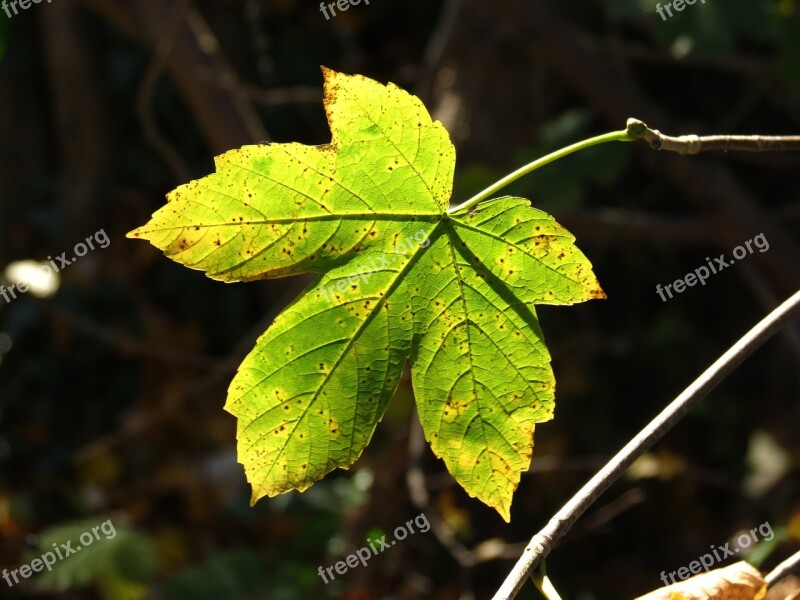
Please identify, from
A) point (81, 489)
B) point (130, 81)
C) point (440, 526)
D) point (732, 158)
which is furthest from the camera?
point (130, 81)

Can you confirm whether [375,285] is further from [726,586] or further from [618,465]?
[726,586]

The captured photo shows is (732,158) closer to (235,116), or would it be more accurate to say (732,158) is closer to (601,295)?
(235,116)

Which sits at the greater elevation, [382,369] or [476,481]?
[382,369]

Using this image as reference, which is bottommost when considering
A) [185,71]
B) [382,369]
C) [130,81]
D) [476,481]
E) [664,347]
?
[664,347]

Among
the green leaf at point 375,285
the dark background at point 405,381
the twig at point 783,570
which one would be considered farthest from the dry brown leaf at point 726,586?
the dark background at point 405,381

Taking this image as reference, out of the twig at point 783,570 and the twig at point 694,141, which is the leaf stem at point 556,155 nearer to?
the twig at point 694,141

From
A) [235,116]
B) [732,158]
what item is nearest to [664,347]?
[732,158]
